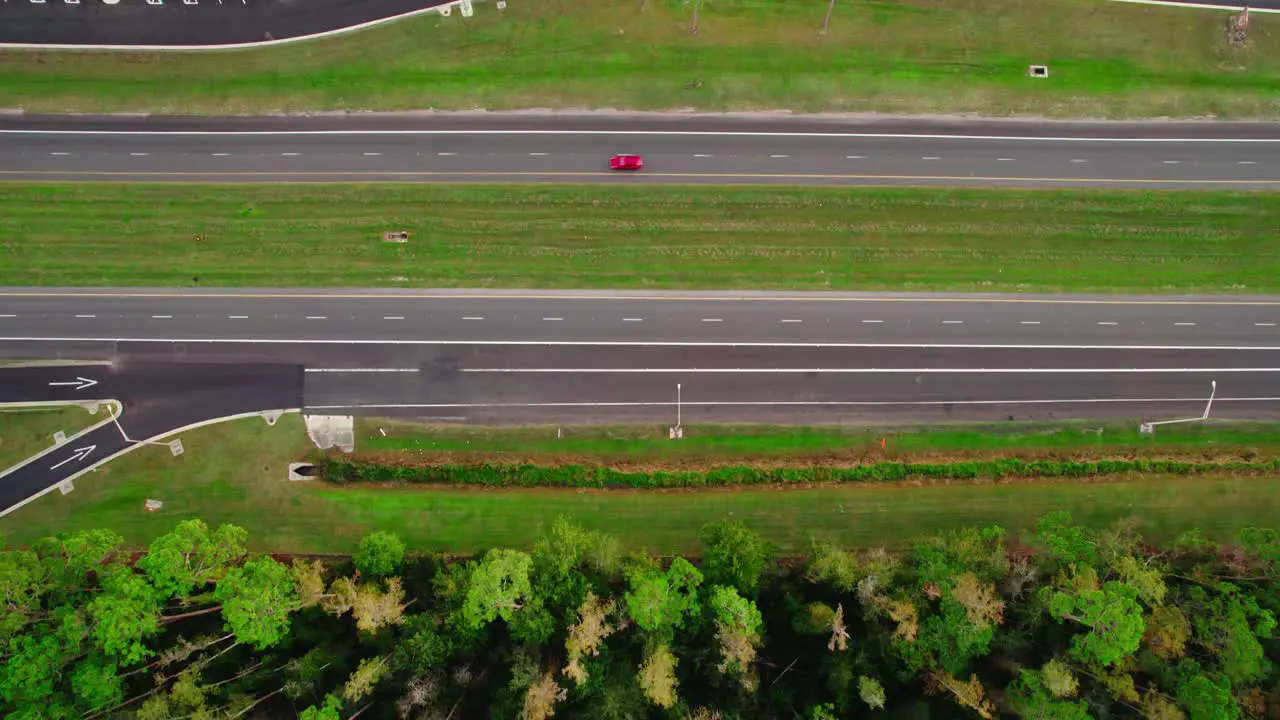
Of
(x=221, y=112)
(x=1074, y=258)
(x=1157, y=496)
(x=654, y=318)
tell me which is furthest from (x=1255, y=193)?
(x=221, y=112)

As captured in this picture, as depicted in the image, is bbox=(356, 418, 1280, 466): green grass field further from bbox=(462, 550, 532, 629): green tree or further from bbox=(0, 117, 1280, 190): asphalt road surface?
bbox=(0, 117, 1280, 190): asphalt road surface

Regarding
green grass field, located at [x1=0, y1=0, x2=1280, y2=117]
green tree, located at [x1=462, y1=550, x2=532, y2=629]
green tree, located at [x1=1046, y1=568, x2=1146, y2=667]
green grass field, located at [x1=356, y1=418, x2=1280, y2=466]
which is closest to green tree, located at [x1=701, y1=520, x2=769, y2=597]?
green grass field, located at [x1=356, y1=418, x2=1280, y2=466]

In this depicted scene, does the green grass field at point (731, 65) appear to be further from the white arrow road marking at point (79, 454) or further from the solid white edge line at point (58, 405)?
the white arrow road marking at point (79, 454)

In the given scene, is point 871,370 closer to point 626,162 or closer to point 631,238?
point 631,238

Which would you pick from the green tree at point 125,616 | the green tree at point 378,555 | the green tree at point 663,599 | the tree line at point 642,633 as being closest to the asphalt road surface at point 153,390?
the tree line at point 642,633

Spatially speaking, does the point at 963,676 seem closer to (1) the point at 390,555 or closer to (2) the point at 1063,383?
(2) the point at 1063,383
